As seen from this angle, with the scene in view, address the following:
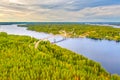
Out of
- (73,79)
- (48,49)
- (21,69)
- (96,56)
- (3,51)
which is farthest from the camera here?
(96,56)

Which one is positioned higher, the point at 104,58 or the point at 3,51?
the point at 3,51

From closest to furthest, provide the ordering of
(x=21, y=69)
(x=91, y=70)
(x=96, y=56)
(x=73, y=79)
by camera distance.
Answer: (x=73, y=79), (x=21, y=69), (x=91, y=70), (x=96, y=56)

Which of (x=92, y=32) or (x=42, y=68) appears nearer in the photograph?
(x=42, y=68)

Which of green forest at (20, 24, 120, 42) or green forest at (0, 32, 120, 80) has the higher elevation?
green forest at (0, 32, 120, 80)

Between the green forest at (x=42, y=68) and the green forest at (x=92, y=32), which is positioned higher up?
the green forest at (x=42, y=68)

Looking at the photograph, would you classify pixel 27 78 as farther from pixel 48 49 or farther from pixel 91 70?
pixel 48 49

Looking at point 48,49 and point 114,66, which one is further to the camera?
point 48,49

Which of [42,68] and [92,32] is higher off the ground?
[42,68]

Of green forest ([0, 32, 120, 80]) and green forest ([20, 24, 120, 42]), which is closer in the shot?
green forest ([0, 32, 120, 80])

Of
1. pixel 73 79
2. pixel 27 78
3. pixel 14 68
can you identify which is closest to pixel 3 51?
pixel 14 68

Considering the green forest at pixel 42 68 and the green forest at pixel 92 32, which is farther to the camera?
the green forest at pixel 92 32
